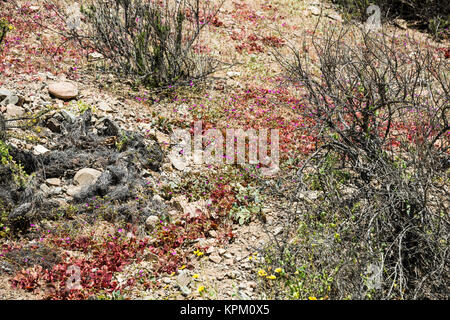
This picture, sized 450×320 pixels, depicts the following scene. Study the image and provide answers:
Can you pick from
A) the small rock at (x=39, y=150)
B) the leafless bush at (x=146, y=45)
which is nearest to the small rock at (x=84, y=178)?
the small rock at (x=39, y=150)

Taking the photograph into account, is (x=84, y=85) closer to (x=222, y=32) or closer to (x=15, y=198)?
(x=15, y=198)

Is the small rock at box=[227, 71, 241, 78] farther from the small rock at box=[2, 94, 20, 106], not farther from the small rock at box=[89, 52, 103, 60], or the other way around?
the small rock at box=[2, 94, 20, 106]

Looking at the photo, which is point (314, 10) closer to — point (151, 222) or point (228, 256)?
point (151, 222)

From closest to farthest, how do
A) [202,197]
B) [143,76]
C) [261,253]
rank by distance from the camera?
[261,253] → [202,197] → [143,76]

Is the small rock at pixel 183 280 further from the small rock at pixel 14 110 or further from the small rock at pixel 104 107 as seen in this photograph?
the small rock at pixel 14 110

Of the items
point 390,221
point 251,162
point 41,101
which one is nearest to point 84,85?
point 41,101

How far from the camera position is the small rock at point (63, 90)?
240 inches

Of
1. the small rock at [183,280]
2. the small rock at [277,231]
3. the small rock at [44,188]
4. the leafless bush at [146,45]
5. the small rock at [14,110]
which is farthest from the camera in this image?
the leafless bush at [146,45]

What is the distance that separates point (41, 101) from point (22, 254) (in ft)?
10.1

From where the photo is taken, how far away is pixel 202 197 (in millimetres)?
4973

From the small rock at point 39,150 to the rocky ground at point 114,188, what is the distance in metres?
0.02

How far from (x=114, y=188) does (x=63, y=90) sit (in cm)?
253

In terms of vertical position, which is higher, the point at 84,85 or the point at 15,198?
the point at 84,85

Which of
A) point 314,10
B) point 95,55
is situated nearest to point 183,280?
point 95,55
